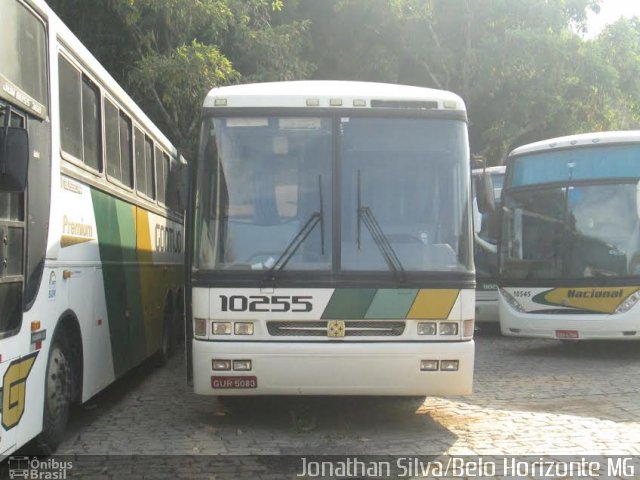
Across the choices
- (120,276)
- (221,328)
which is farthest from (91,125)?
(221,328)

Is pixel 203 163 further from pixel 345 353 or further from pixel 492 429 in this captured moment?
pixel 492 429

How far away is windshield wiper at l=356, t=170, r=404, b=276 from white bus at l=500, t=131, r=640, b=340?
5505mm

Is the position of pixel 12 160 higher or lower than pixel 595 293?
higher

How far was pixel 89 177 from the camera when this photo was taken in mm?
7309

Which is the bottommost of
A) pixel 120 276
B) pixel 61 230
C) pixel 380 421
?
pixel 380 421

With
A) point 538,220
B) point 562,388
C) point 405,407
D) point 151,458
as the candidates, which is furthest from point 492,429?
point 538,220

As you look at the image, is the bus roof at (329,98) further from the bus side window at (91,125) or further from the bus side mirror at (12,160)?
the bus side mirror at (12,160)

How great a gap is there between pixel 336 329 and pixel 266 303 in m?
0.63

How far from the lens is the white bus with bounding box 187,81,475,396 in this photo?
6762 mm

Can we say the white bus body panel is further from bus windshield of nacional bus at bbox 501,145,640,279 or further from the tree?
the tree

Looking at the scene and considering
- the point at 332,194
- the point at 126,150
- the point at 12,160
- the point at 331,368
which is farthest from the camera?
the point at 126,150

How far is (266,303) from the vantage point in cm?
680

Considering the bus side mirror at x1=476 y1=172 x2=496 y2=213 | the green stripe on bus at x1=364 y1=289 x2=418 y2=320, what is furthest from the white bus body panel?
the green stripe on bus at x1=364 y1=289 x2=418 y2=320

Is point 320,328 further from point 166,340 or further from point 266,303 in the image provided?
point 166,340
